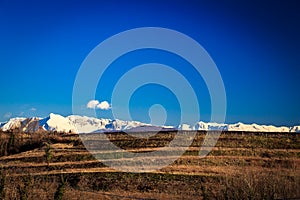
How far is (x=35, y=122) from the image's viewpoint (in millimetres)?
120438

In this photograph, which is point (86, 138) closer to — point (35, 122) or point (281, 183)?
point (35, 122)

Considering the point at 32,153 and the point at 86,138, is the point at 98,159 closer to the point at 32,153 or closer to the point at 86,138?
the point at 32,153

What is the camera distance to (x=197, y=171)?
2008 inches

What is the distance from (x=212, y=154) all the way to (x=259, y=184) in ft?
126

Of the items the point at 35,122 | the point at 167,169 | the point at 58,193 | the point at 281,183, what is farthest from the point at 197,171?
the point at 35,122

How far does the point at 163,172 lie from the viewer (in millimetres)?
50281

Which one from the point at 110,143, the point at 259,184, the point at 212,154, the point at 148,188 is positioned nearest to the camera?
the point at 259,184

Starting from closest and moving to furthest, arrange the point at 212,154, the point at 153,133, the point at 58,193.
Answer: the point at 58,193, the point at 212,154, the point at 153,133

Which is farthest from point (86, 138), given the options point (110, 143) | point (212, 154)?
point (212, 154)

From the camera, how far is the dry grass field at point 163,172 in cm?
2384

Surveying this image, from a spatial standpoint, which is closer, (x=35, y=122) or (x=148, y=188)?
(x=148, y=188)

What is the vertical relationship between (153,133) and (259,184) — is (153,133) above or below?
above

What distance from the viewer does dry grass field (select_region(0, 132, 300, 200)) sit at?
23844mm

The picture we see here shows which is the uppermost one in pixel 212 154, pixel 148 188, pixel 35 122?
pixel 35 122
